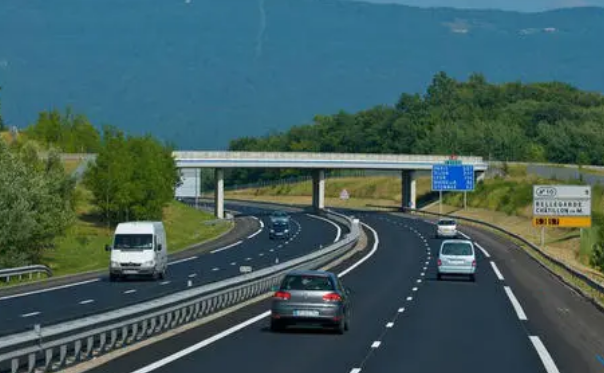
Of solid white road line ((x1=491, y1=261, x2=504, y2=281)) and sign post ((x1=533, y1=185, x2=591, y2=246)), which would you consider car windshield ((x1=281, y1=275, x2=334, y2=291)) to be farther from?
sign post ((x1=533, y1=185, x2=591, y2=246))

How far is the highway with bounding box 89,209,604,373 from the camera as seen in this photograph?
24.4 metres

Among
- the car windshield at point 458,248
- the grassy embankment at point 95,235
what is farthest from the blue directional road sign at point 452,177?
the car windshield at point 458,248

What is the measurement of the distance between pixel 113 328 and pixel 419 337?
797cm

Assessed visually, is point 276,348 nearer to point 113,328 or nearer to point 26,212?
point 113,328

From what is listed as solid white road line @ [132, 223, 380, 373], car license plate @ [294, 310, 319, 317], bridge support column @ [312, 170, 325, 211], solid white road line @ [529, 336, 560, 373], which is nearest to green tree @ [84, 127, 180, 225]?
bridge support column @ [312, 170, 325, 211]

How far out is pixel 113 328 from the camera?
87.1 feet

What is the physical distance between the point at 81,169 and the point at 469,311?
304 feet

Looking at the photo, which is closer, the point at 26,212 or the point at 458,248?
the point at 458,248

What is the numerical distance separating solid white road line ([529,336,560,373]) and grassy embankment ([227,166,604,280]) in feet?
190

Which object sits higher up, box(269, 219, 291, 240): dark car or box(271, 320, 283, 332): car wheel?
box(269, 219, 291, 240): dark car

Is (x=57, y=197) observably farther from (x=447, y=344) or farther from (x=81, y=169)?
(x=447, y=344)

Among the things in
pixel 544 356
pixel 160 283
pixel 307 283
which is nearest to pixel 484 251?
pixel 160 283

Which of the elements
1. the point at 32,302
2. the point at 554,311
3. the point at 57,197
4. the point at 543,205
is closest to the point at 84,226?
the point at 57,197

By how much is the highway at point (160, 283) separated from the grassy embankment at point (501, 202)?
17710mm
